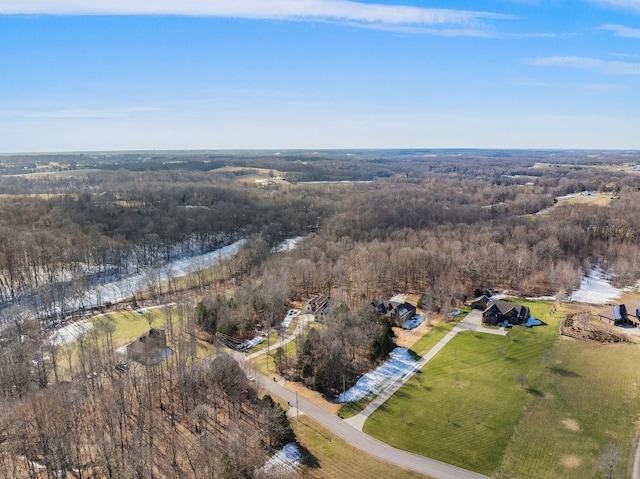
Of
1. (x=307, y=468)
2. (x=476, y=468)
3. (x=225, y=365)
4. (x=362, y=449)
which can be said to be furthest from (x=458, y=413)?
(x=225, y=365)

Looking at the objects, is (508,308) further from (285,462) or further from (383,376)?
(285,462)

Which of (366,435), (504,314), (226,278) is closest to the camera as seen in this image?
(366,435)

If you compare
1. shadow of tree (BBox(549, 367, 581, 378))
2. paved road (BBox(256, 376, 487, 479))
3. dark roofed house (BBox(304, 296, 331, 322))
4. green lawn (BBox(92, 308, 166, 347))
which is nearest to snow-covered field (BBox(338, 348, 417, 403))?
paved road (BBox(256, 376, 487, 479))

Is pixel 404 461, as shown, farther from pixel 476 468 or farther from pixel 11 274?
pixel 11 274

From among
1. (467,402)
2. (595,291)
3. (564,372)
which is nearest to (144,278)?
(467,402)

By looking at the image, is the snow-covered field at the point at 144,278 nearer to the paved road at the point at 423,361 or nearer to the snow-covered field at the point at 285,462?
the snow-covered field at the point at 285,462

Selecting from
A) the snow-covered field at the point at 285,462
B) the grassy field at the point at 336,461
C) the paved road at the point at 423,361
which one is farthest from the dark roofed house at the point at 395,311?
the snow-covered field at the point at 285,462

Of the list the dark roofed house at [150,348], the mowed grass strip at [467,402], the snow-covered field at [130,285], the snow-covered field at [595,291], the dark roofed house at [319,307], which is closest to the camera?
the mowed grass strip at [467,402]
